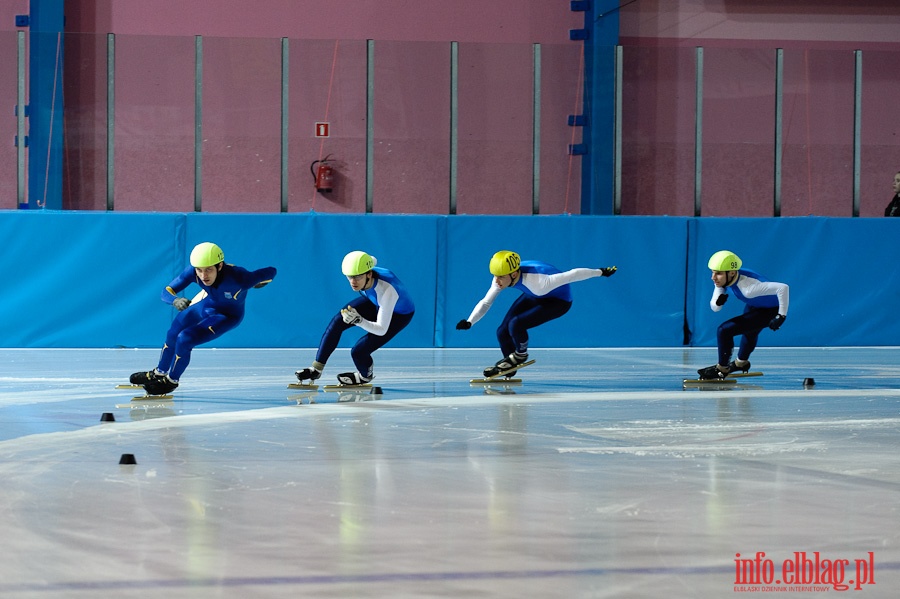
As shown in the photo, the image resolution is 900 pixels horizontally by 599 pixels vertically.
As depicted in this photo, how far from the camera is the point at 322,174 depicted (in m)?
13.5

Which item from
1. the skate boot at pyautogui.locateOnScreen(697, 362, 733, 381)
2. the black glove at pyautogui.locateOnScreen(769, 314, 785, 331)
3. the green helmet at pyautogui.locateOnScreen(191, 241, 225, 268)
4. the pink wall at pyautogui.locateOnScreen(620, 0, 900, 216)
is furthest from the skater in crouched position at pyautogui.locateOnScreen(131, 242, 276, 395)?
the pink wall at pyautogui.locateOnScreen(620, 0, 900, 216)

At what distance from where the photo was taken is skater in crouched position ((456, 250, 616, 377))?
375 inches

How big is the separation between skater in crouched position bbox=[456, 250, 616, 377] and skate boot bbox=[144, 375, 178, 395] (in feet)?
8.22

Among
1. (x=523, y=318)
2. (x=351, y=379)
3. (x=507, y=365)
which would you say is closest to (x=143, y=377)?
(x=351, y=379)

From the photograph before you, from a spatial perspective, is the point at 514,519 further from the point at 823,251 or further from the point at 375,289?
the point at 823,251

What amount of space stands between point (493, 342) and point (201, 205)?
12.3 feet

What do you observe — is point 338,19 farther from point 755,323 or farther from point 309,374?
point 309,374

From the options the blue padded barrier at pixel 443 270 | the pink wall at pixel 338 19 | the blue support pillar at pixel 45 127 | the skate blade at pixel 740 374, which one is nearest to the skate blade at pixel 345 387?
the skate blade at pixel 740 374

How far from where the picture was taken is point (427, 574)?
350 centimetres

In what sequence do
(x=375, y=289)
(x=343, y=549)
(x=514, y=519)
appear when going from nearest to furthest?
1. (x=343, y=549)
2. (x=514, y=519)
3. (x=375, y=289)

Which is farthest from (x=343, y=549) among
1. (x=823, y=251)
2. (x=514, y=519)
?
(x=823, y=251)

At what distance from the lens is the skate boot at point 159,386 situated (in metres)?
8.00

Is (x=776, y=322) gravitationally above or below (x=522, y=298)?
below

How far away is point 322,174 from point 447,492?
9.18m
